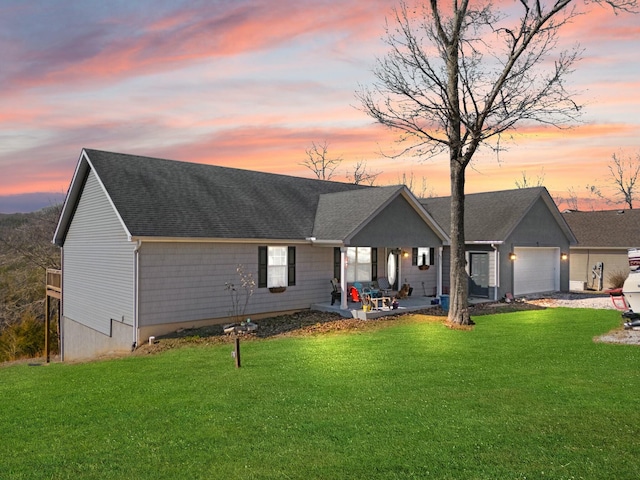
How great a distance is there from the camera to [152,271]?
1570cm

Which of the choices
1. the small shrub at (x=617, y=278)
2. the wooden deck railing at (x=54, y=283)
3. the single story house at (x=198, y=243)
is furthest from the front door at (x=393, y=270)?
the small shrub at (x=617, y=278)

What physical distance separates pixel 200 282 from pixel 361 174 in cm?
4225

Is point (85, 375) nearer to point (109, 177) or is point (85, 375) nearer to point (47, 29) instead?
point (109, 177)

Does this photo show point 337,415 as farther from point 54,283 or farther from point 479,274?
point 54,283

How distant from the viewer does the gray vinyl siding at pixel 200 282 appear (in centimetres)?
1570

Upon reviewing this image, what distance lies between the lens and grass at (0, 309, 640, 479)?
575cm

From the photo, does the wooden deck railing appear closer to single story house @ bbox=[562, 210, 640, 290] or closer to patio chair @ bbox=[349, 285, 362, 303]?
patio chair @ bbox=[349, 285, 362, 303]

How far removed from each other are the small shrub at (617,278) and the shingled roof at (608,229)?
1.78 m

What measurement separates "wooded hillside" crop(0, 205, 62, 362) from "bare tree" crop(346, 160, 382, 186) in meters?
31.7

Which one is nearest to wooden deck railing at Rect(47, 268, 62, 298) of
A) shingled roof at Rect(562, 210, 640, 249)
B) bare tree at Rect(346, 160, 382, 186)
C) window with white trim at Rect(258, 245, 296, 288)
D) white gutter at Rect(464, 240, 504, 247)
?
window with white trim at Rect(258, 245, 296, 288)

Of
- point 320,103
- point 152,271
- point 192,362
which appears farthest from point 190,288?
point 320,103

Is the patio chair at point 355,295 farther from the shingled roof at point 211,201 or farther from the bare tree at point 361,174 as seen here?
the bare tree at point 361,174

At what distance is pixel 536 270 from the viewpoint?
2780 centimetres

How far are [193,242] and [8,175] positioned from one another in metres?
24.0
